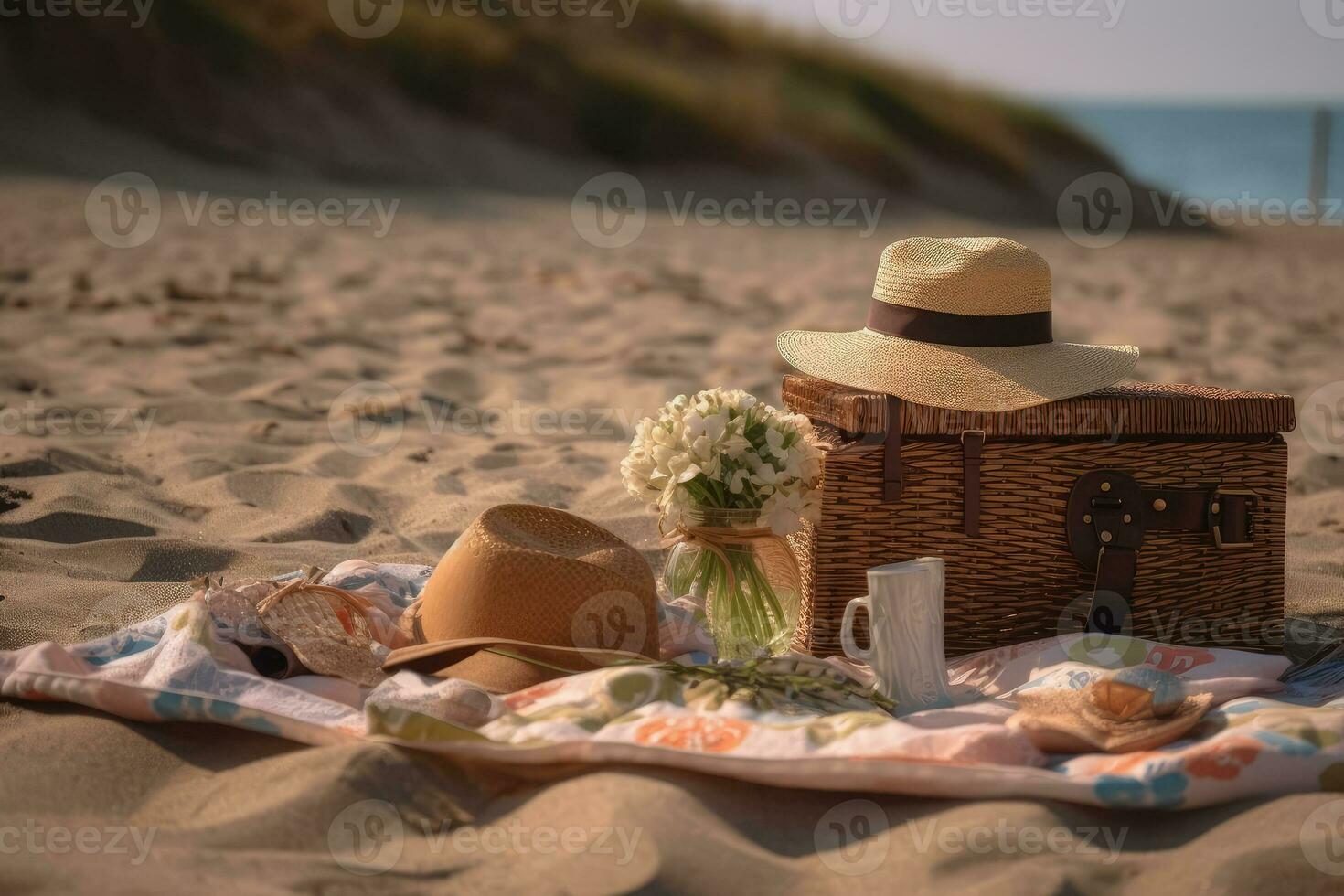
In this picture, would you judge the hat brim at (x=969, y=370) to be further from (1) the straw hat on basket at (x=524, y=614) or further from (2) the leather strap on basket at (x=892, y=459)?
(1) the straw hat on basket at (x=524, y=614)

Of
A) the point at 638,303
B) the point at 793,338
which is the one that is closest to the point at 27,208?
the point at 638,303

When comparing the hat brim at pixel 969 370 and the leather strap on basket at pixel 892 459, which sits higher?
the hat brim at pixel 969 370

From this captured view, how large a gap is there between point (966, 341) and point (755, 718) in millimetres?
1064

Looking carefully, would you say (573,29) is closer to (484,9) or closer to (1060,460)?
(484,9)

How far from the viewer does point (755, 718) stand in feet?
6.93

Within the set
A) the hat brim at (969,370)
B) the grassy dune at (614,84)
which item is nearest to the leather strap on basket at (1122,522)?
the hat brim at (969,370)

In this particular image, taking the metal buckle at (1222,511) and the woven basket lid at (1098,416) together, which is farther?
the metal buckle at (1222,511)

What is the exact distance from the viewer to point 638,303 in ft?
24.4

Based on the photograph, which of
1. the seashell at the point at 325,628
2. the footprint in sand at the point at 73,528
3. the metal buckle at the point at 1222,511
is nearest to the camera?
the seashell at the point at 325,628

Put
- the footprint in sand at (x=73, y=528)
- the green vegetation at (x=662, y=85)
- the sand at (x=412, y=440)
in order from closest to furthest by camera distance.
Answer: the sand at (x=412, y=440) < the footprint in sand at (x=73, y=528) < the green vegetation at (x=662, y=85)

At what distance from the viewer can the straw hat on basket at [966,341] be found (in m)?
2.66

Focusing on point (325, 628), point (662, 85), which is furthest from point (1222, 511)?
point (662, 85)

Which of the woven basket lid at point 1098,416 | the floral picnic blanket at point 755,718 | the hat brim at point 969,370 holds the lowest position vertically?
the floral picnic blanket at point 755,718

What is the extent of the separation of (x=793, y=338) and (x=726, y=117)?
1216 cm
